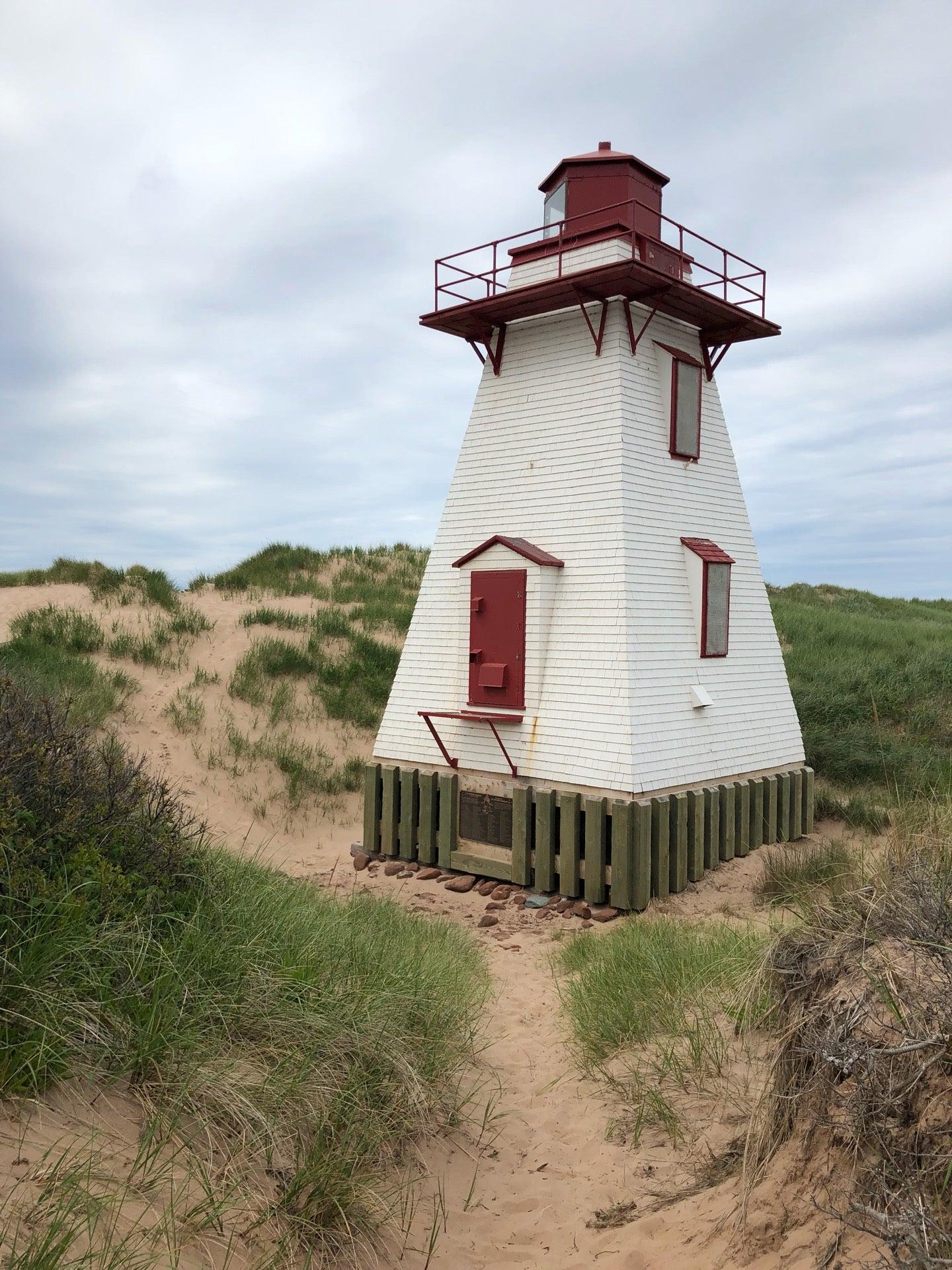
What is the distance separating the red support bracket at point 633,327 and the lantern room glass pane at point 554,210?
2298mm

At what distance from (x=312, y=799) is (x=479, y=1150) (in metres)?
13.0

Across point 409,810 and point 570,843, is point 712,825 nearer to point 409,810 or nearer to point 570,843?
point 570,843

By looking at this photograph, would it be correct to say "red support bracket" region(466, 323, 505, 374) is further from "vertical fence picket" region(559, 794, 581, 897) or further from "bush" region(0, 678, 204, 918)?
"bush" region(0, 678, 204, 918)

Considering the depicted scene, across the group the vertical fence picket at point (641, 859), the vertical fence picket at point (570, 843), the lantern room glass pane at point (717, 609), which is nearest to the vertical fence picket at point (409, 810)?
the vertical fence picket at point (570, 843)

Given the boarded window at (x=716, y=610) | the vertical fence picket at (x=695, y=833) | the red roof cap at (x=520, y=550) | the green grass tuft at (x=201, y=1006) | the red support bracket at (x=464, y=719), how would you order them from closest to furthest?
the green grass tuft at (x=201, y=1006), the vertical fence picket at (x=695, y=833), the red roof cap at (x=520, y=550), the red support bracket at (x=464, y=719), the boarded window at (x=716, y=610)

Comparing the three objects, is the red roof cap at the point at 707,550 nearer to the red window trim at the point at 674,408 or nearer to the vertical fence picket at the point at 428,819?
the red window trim at the point at 674,408

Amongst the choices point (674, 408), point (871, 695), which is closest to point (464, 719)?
point (674, 408)

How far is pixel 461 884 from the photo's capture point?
13664 mm

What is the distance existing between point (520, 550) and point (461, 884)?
4.99 meters

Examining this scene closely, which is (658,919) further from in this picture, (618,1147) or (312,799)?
(312,799)

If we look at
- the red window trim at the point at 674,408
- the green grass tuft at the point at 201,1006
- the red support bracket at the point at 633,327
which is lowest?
the green grass tuft at the point at 201,1006

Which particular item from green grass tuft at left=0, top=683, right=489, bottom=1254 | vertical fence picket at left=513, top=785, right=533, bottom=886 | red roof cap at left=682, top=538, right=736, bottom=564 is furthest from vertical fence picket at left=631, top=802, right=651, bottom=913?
green grass tuft at left=0, top=683, right=489, bottom=1254

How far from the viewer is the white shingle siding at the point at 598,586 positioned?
41.6 feet

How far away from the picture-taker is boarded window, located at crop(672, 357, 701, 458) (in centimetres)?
1392
